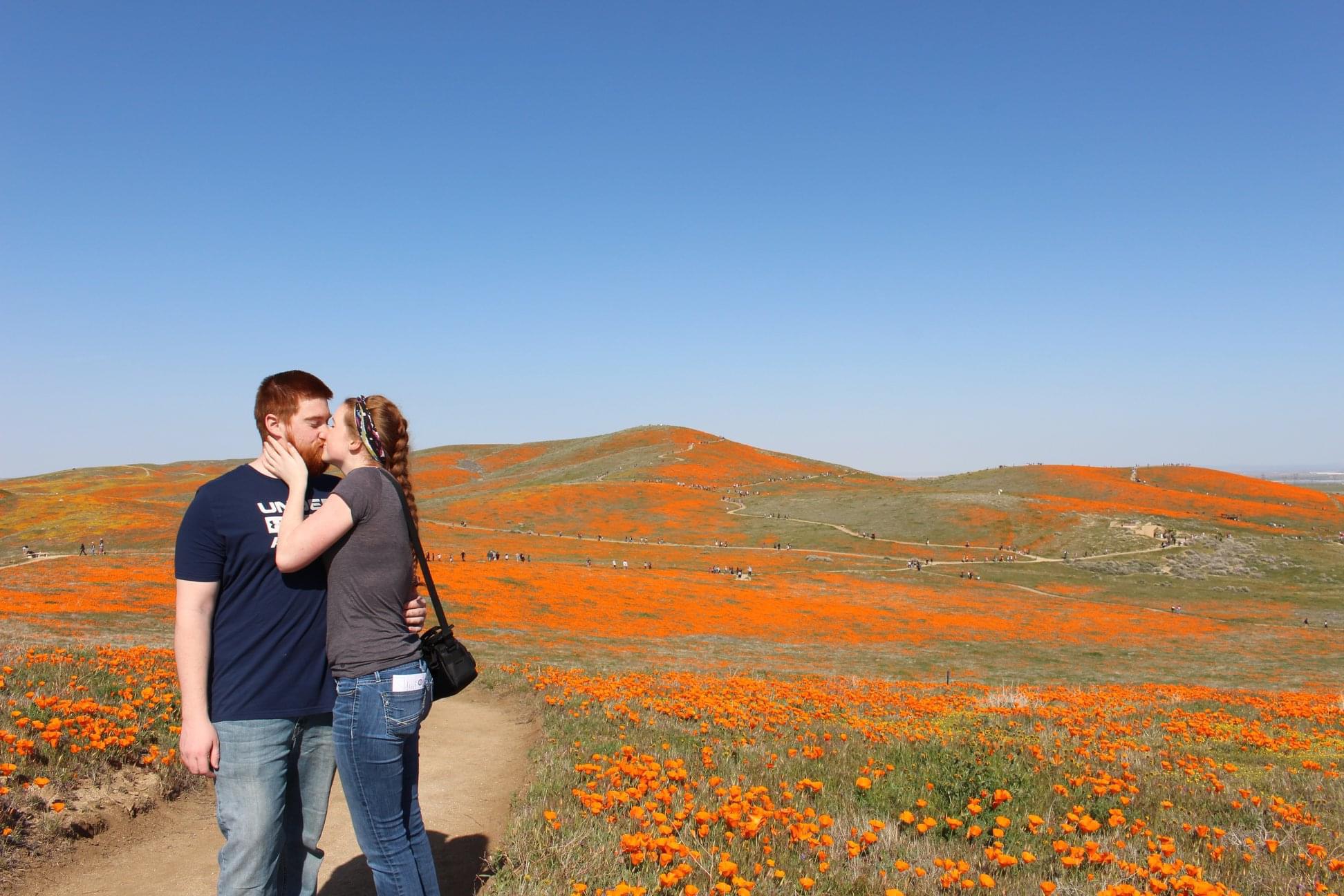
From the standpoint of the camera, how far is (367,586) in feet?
11.5

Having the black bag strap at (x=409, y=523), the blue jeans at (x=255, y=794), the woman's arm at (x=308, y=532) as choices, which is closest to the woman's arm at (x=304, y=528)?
the woman's arm at (x=308, y=532)

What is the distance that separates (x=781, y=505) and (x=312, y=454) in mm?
82263

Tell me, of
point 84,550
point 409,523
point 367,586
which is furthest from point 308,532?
point 84,550

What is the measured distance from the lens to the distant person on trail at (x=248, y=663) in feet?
11.0

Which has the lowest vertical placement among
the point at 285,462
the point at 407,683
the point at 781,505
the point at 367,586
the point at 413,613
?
the point at 781,505

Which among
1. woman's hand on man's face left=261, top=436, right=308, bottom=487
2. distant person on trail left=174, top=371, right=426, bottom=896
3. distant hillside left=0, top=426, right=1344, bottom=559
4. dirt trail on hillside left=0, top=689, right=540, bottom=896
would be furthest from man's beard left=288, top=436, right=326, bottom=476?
distant hillside left=0, top=426, right=1344, bottom=559

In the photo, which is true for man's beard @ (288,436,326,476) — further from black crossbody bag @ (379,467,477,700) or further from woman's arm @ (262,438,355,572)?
black crossbody bag @ (379,467,477,700)

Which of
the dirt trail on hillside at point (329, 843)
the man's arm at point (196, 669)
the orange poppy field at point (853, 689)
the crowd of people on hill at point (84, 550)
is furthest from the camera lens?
the crowd of people on hill at point (84, 550)

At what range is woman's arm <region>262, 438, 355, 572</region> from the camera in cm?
335

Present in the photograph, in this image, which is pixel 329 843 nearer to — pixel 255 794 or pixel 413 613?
pixel 255 794

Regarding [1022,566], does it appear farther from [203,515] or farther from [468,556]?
[203,515]

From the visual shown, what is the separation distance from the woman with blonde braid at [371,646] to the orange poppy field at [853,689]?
39.1 inches

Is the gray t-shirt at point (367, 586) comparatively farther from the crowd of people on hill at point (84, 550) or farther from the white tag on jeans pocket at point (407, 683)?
the crowd of people on hill at point (84, 550)

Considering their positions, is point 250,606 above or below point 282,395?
below
